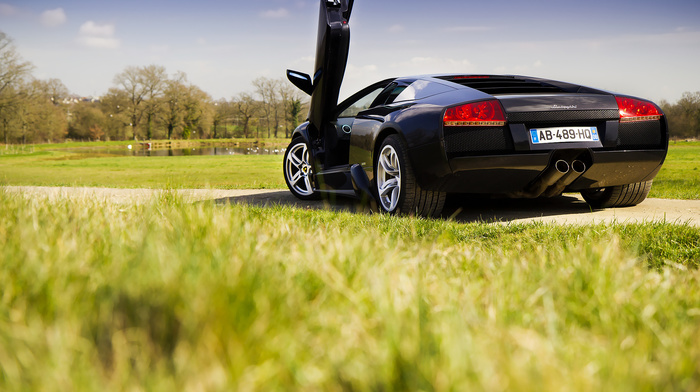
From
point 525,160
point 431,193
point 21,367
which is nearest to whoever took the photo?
point 21,367

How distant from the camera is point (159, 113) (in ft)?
258

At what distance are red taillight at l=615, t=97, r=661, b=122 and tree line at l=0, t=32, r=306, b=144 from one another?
57079mm

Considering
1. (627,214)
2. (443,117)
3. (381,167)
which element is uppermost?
(443,117)

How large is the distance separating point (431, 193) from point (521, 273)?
8.57 ft

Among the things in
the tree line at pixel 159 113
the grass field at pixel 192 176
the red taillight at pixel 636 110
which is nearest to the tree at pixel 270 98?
the tree line at pixel 159 113

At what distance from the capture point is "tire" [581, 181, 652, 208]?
18.6ft

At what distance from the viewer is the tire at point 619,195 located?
5.67 m

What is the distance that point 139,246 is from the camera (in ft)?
6.86

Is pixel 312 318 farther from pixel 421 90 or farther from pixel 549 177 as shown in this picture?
pixel 421 90

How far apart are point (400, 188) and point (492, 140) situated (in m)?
0.94

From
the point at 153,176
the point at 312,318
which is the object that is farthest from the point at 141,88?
the point at 312,318

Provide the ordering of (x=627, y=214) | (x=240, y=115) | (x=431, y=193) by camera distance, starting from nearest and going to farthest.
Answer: (x=431, y=193) < (x=627, y=214) < (x=240, y=115)

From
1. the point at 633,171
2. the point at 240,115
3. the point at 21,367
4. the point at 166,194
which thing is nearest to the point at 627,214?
the point at 633,171

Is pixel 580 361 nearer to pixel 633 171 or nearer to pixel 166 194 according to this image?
pixel 166 194
